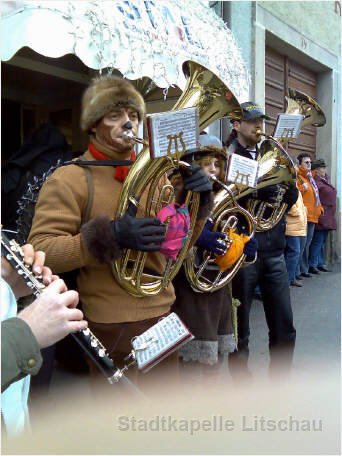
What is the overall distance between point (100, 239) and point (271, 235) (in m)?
1.52

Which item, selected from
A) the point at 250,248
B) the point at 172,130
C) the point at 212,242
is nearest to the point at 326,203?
the point at 250,248

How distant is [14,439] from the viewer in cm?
110

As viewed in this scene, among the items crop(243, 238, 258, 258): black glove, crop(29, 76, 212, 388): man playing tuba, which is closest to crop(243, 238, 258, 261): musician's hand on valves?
crop(243, 238, 258, 258): black glove

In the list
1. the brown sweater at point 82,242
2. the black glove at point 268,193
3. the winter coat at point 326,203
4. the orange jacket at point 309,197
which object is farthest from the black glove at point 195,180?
the winter coat at point 326,203

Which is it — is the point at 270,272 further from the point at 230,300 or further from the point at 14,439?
the point at 14,439

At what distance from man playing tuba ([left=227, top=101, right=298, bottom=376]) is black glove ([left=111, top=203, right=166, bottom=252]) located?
1234mm

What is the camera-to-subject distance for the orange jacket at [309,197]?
6234 millimetres

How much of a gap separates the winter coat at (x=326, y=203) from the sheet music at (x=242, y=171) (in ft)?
15.5

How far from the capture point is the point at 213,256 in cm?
255

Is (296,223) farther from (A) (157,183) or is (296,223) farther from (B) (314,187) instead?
(A) (157,183)

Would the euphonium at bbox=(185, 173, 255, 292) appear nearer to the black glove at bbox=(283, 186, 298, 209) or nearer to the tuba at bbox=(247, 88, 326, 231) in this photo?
the tuba at bbox=(247, 88, 326, 231)

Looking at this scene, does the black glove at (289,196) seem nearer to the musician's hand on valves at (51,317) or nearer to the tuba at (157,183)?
the tuba at (157,183)

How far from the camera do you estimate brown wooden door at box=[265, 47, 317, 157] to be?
6719mm

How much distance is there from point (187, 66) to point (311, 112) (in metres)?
1.52
